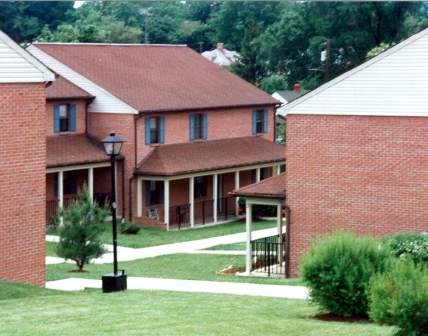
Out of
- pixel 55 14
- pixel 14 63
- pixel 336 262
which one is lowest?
pixel 336 262

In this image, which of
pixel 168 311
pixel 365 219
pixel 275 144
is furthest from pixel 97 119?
pixel 168 311

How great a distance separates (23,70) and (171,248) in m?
13.4

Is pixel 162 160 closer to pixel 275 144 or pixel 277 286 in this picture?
pixel 275 144

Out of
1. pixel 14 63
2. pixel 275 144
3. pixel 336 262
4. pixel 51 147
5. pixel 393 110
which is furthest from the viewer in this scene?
pixel 275 144

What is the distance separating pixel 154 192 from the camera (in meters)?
42.8

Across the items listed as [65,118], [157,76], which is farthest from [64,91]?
[157,76]

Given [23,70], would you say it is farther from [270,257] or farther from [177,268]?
[270,257]

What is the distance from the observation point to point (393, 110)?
26688 mm

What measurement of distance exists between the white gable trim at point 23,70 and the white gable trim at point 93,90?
19.4m

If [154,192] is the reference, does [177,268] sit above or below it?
below

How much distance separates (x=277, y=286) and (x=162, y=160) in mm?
20116

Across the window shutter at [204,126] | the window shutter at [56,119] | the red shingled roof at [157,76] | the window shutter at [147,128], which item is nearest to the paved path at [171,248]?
the window shutter at [147,128]

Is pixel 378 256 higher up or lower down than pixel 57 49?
lower down

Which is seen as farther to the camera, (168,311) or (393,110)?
(393,110)
